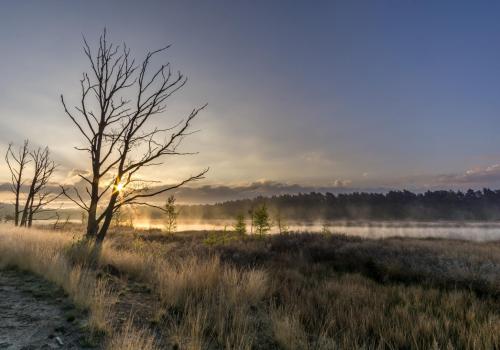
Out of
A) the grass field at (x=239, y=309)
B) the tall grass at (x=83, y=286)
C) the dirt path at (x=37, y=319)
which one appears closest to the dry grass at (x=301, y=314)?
the grass field at (x=239, y=309)

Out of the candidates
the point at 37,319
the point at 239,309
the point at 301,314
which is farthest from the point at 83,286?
the point at 301,314

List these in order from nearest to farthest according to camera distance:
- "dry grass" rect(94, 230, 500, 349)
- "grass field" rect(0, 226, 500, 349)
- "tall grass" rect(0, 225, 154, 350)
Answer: "tall grass" rect(0, 225, 154, 350) < "grass field" rect(0, 226, 500, 349) < "dry grass" rect(94, 230, 500, 349)

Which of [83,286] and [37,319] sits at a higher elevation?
[83,286]

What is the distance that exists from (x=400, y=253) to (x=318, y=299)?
10.8 m

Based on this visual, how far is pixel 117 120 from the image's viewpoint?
10.4m

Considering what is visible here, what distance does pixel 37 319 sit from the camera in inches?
167

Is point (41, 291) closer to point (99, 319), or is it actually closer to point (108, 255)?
point (99, 319)

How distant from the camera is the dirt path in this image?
3.62 metres

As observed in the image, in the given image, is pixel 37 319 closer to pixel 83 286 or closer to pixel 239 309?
pixel 83 286

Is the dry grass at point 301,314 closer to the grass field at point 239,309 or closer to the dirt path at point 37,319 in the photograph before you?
the grass field at point 239,309

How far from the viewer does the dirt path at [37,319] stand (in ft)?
11.9

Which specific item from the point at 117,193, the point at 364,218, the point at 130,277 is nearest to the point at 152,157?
the point at 117,193

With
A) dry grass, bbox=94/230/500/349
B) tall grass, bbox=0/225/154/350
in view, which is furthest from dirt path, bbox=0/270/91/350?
dry grass, bbox=94/230/500/349

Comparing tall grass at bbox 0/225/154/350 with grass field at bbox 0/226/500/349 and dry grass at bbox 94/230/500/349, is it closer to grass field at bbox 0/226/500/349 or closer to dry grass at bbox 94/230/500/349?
grass field at bbox 0/226/500/349
